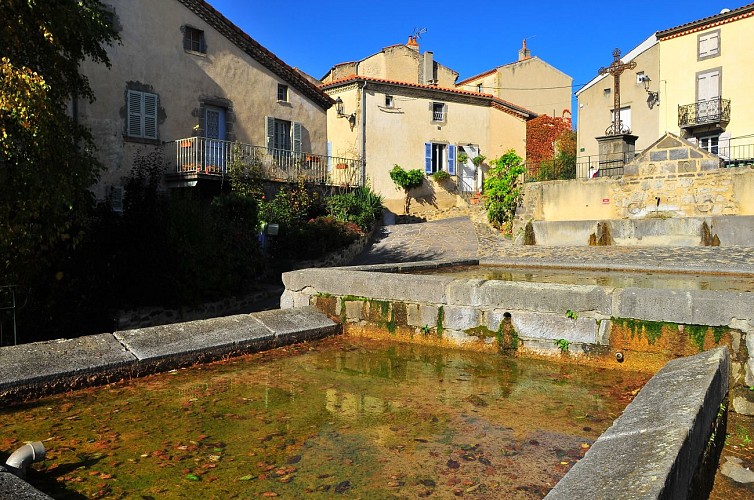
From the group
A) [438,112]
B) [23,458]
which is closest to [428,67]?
[438,112]

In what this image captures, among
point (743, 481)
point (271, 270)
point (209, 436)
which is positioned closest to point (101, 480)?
point (209, 436)

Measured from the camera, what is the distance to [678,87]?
25.6 m

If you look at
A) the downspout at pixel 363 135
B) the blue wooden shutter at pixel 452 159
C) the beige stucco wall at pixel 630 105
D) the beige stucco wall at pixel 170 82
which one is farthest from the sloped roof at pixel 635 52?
the beige stucco wall at pixel 170 82

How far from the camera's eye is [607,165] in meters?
16.0

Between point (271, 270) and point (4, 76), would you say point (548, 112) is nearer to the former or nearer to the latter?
point (271, 270)

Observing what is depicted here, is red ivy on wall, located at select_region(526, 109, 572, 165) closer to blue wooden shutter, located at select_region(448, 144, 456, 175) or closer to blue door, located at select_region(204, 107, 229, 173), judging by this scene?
blue wooden shutter, located at select_region(448, 144, 456, 175)

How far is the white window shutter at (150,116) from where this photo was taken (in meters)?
17.0

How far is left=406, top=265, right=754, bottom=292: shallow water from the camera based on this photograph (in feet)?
20.5

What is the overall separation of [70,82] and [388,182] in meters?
20.0

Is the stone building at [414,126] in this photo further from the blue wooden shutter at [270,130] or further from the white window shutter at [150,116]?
the white window shutter at [150,116]

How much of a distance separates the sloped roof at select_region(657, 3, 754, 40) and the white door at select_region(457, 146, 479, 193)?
9976 mm

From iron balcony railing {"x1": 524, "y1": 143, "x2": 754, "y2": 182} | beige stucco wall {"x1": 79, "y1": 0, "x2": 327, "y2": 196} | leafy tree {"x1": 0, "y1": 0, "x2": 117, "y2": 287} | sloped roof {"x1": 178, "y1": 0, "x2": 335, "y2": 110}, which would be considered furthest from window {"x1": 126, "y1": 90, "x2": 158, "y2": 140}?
iron balcony railing {"x1": 524, "y1": 143, "x2": 754, "y2": 182}

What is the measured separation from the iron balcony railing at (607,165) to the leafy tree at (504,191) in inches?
26.8

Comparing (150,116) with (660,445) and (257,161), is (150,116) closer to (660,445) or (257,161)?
(257,161)
